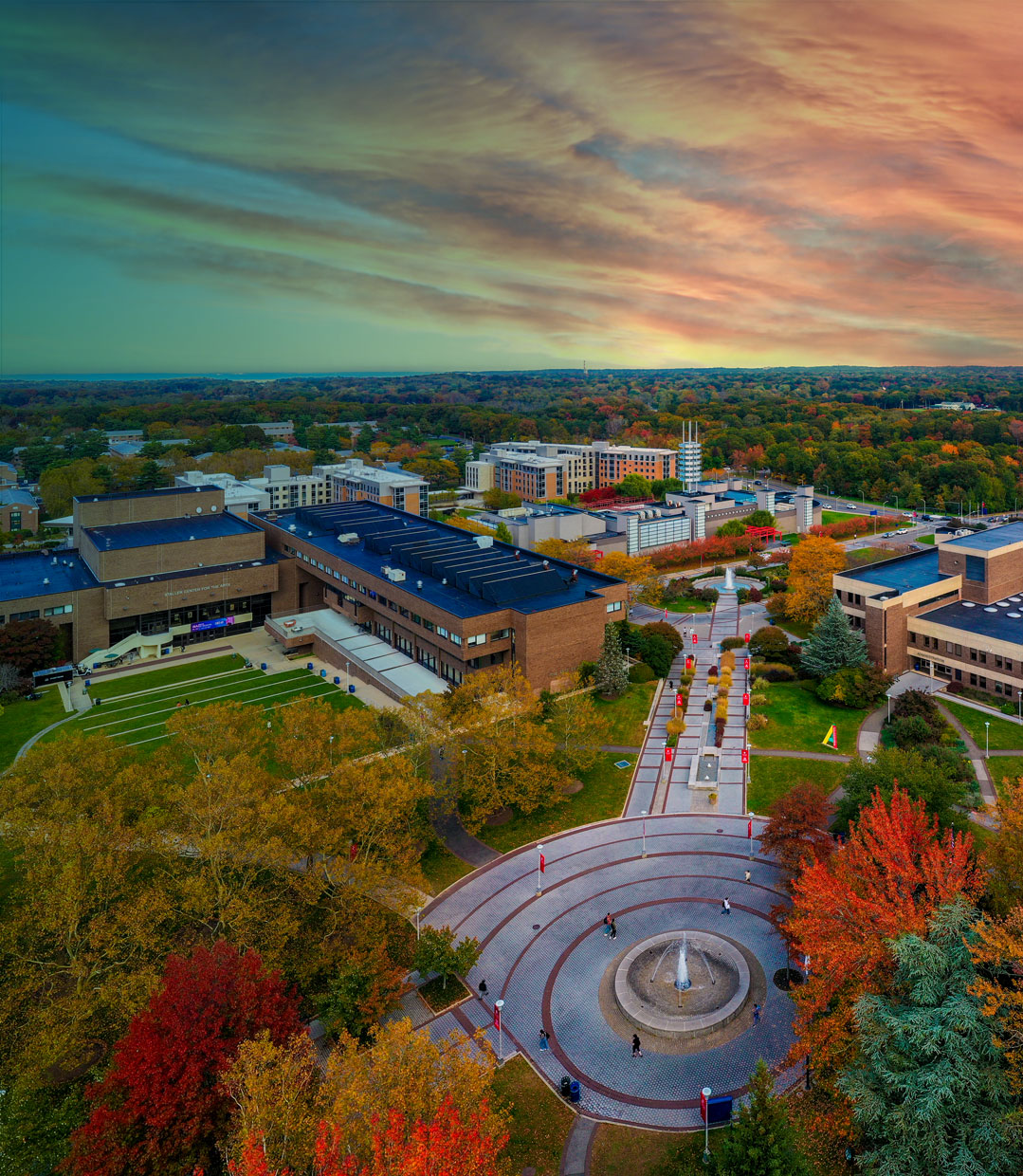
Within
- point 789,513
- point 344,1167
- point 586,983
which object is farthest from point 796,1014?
point 789,513

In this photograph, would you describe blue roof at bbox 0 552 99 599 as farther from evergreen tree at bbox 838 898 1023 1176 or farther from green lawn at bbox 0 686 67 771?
evergreen tree at bbox 838 898 1023 1176

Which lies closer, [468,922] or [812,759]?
[468,922]

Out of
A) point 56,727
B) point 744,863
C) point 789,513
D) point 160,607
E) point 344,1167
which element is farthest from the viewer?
point 789,513

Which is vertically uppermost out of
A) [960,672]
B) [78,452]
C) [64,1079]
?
[78,452]

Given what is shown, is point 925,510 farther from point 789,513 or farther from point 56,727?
point 56,727

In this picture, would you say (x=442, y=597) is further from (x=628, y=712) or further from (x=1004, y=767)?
(x=1004, y=767)

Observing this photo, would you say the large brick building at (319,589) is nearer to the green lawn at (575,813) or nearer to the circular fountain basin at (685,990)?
the green lawn at (575,813)

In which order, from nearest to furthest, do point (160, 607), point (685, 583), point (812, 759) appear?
point (812, 759) < point (160, 607) < point (685, 583)
